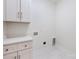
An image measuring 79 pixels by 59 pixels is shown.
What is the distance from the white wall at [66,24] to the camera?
10.6 feet

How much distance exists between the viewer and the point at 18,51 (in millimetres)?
1932

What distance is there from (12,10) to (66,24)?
2207mm

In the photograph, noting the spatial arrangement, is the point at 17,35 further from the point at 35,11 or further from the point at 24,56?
the point at 35,11

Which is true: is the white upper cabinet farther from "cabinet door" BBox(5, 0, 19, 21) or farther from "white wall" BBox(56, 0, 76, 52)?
"white wall" BBox(56, 0, 76, 52)

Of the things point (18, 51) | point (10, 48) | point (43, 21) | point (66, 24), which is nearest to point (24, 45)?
point (18, 51)

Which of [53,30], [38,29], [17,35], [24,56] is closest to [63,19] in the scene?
[53,30]

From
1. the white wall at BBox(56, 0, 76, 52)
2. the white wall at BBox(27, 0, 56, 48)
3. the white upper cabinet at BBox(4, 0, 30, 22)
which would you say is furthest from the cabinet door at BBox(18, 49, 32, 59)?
the white wall at BBox(56, 0, 76, 52)

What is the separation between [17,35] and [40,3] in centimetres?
167

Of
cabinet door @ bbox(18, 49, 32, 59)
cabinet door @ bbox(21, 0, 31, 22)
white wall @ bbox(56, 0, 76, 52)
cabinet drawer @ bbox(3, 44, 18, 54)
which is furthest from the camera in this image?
white wall @ bbox(56, 0, 76, 52)

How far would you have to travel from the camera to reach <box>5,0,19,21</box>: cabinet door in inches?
78.9

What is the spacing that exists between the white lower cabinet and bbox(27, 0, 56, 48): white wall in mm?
1172

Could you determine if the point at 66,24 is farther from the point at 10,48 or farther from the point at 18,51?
Result: the point at 10,48

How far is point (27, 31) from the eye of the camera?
9.12 feet

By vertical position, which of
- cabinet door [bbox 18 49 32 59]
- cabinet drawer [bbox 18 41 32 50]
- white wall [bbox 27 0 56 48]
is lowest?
cabinet door [bbox 18 49 32 59]
